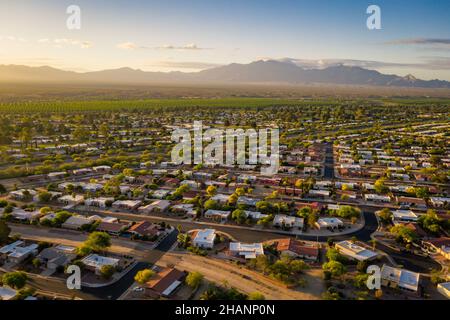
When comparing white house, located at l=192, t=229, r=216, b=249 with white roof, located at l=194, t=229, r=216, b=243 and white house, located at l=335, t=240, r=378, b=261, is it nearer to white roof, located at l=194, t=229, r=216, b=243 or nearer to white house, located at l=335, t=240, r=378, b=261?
white roof, located at l=194, t=229, r=216, b=243

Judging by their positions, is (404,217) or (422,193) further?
(422,193)

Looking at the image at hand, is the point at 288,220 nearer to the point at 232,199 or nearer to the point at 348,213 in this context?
the point at 348,213

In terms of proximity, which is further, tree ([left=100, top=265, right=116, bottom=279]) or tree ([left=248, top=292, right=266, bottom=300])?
tree ([left=100, top=265, right=116, bottom=279])

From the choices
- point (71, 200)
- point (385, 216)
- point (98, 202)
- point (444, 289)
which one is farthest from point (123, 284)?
point (385, 216)

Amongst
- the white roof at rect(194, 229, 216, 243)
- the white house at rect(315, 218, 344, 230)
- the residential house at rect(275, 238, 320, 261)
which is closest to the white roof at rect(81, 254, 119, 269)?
the white roof at rect(194, 229, 216, 243)
